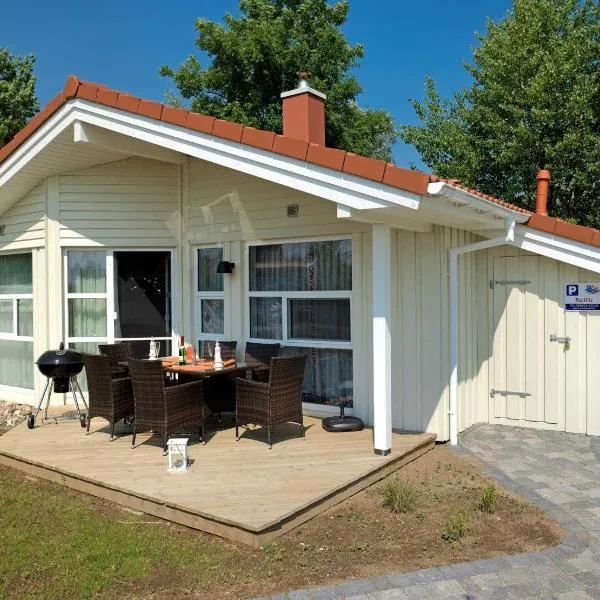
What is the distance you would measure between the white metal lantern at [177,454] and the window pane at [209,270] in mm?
3143

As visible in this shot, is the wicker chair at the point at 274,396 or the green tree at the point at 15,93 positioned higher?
the green tree at the point at 15,93

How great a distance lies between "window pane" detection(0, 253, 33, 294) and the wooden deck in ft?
8.71

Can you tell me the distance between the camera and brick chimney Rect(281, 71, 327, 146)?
7.06 metres

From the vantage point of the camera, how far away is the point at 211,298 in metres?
7.95

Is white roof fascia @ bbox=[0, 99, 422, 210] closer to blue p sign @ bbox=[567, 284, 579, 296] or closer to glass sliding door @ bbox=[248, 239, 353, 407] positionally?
glass sliding door @ bbox=[248, 239, 353, 407]

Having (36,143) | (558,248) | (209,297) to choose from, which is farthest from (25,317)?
(558,248)

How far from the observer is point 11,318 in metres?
8.88

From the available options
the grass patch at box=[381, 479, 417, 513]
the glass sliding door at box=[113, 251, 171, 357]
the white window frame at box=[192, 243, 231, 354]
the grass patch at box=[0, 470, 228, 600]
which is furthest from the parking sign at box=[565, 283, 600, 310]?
the glass sliding door at box=[113, 251, 171, 357]

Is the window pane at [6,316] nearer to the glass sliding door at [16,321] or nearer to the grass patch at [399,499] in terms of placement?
the glass sliding door at [16,321]

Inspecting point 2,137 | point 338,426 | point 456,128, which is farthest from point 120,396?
point 2,137

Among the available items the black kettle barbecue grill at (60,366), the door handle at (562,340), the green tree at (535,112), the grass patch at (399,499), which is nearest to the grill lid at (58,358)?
the black kettle barbecue grill at (60,366)

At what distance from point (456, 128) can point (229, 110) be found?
7.24 m

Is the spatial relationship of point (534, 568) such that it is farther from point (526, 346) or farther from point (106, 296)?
point (106, 296)

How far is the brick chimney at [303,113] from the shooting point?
7059 mm
